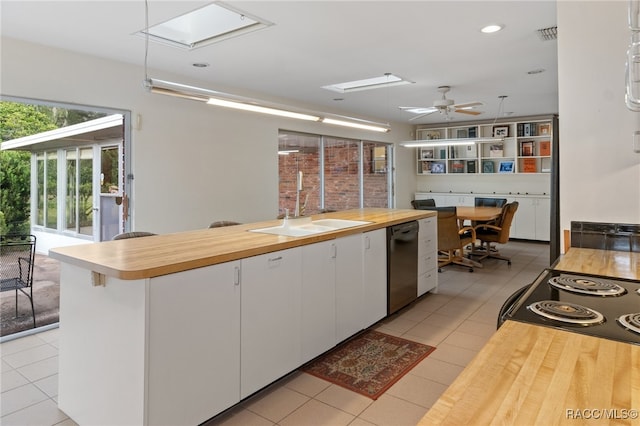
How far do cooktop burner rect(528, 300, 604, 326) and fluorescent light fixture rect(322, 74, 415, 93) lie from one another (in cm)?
377

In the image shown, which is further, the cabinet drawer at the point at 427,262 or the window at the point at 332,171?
the window at the point at 332,171

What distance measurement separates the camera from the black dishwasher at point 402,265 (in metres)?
3.70

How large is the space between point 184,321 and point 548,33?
3.45 m

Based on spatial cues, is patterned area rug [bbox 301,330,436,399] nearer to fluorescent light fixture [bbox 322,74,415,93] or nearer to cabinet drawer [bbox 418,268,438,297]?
cabinet drawer [bbox 418,268,438,297]

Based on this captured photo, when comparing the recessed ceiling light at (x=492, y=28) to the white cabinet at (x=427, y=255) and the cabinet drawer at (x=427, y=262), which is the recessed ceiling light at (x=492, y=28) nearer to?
the white cabinet at (x=427, y=255)

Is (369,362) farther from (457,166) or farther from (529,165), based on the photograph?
(457,166)

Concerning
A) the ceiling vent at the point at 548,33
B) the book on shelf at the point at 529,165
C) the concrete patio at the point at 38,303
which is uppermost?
the ceiling vent at the point at 548,33

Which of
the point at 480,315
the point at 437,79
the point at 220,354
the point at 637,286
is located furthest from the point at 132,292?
the point at 437,79

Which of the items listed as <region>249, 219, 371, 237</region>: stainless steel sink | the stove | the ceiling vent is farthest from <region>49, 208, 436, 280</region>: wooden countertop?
the ceiling vent

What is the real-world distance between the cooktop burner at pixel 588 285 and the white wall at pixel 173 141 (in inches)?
151

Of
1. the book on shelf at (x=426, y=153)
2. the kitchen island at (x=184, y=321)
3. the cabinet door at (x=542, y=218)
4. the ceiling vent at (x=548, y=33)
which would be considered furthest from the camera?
the book on shelf at (x=426, y=153)

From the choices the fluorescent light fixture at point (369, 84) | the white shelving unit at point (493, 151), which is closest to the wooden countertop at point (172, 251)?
the fluorescent light fixture at point (369, 84)

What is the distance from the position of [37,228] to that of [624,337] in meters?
4.53

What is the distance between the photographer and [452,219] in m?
5.32
